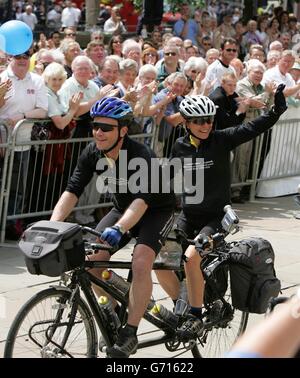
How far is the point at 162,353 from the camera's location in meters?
6.21

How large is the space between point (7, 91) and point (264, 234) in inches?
131

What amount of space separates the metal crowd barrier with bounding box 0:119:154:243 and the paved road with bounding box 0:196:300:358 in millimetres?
492

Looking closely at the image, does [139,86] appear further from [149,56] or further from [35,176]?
[149,56]

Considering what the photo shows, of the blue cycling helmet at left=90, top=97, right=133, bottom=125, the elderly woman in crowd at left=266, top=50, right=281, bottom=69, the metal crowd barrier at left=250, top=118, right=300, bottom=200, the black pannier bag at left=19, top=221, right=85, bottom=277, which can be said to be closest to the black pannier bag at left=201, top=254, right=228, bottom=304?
the blue cycling helmet at left=90, top=97, right=133, bottom=125

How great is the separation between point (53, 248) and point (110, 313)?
0.68 meters

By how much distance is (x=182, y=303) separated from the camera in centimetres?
598

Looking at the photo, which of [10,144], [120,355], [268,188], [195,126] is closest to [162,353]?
[120,355]

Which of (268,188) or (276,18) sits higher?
(276,18)

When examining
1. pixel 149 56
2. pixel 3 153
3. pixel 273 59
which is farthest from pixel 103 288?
pixel 273 59

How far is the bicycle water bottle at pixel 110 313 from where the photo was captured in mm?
5301

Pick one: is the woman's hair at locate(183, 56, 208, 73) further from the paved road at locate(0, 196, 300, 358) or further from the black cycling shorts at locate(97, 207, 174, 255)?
the black cycling shorts at locate(97, 207, 174, 255)
